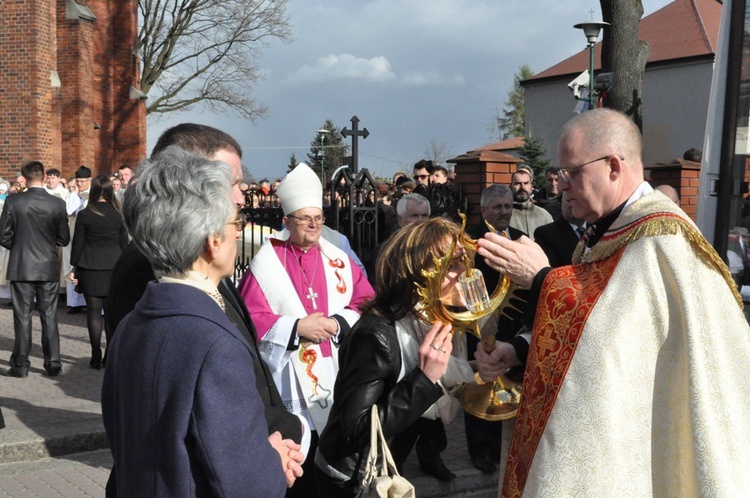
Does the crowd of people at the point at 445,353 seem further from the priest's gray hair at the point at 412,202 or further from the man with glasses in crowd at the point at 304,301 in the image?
the priest's gray hair at the point at 412,202

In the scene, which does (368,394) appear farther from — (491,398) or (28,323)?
(28,323)

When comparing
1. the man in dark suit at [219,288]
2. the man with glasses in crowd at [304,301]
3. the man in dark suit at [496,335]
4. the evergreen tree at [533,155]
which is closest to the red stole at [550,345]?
the man in dark suit at [219,288]

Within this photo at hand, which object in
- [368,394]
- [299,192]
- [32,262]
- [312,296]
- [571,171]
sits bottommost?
[32,262]

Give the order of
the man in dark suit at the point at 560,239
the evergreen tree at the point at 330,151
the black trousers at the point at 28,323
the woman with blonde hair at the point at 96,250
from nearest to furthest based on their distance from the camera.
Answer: the man in dark suit at the point at 560,239 → the black trousers at the point at 28,323 → the woman with blonde hair at the point at 96,250 → the evergreen tree at the point at 330,151

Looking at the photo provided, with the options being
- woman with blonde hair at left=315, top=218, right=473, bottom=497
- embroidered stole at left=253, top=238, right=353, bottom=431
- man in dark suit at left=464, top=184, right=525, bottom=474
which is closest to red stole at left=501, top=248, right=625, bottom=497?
woman with blonde hair at left=315, top=218, right=473, bottom=497

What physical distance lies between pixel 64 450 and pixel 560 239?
409cm

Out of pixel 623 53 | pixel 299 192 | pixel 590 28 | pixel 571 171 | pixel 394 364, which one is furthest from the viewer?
pixel 590 28

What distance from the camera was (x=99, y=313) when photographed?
32.0ft

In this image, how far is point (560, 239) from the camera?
695cm

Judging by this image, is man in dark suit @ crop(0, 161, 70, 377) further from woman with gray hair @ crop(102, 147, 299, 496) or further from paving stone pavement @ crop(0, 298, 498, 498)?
woman with gray hair @ crop(102, 147, 299, 496)

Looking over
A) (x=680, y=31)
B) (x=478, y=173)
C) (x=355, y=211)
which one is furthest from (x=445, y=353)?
(x=680, y=31)

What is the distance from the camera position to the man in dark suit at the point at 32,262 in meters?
9.42

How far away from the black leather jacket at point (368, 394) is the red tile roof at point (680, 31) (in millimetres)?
37872

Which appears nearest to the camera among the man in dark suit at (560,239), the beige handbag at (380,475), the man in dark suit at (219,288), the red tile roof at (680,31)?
the man in dark suit at (219,288)
